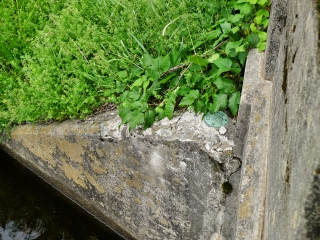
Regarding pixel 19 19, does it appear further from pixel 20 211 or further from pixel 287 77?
pixel 287 77

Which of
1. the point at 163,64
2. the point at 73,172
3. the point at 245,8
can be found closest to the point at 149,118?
the point at 163,64

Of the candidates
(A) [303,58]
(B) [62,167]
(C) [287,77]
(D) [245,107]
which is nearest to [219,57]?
(D) [245,107]

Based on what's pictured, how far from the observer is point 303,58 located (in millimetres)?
1062

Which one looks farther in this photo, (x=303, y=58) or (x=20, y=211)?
(x=20, y=211)

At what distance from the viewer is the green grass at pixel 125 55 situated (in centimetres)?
231

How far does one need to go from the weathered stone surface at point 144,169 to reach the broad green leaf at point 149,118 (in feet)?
0.14

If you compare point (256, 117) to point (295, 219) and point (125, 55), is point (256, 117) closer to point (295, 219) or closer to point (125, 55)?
point (295, 219)

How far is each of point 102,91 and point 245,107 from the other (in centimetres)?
148

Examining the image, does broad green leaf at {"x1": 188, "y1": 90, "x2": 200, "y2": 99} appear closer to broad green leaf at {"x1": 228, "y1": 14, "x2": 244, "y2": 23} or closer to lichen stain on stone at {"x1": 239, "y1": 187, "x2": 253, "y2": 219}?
broad green leaf at {"x1": 228, "y1": 14, "x2": 244, "y2": 23}

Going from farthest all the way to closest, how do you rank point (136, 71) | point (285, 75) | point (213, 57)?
1. point (136, 71)
2. point (213, 57)
3. point (285, 75)

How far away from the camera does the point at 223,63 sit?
226 centimetres

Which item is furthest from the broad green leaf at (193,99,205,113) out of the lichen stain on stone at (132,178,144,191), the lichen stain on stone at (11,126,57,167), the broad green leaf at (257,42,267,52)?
the lichen stain on stone at (11,126,57,167)

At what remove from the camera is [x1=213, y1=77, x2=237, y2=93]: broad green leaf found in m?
2.20

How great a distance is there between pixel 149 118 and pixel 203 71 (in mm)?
515
